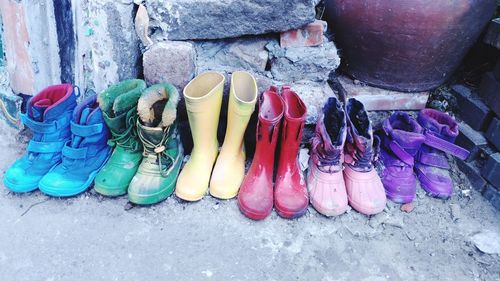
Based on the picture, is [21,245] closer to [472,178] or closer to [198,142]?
[198,142]

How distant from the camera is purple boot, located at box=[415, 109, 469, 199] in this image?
1.79 metres

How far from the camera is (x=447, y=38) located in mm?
1833

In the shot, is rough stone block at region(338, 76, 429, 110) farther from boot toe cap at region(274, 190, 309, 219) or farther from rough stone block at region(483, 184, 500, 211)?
boot toe cap at region(274, 190, 309, 219)

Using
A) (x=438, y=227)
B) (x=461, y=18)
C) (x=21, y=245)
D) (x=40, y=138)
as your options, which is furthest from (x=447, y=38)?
(x=21, y=245)

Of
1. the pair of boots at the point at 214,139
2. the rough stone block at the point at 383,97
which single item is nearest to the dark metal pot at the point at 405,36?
the rough stone block at the point at 383,97

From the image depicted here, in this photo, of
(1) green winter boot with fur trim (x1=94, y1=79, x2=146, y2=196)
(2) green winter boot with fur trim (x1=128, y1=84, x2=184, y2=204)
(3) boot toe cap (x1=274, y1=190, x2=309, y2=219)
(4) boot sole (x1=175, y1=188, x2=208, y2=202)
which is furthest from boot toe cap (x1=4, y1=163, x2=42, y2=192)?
(3) boot toe cap (x1=274, y1=190, x2=309, y2=219)

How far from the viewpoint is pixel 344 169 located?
1809 millimetres

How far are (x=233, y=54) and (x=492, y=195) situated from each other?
4.27ft

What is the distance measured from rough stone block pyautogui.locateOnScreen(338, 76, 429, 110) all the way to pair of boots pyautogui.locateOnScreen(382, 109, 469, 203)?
7.0 inches

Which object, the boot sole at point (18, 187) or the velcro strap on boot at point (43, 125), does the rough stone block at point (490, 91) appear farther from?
the boot sole at point (18, 187)

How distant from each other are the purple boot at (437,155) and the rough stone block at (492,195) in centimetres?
15

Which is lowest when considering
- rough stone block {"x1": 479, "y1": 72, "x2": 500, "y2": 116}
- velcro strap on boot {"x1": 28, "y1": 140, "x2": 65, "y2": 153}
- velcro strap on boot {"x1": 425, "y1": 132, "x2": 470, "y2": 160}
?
velcro strap on boot {"x1": 28, "y1": 140, "x2": 65, "y2": 153}

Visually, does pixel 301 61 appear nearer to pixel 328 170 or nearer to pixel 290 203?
pixel 328 170

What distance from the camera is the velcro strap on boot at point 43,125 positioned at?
5.33ft
